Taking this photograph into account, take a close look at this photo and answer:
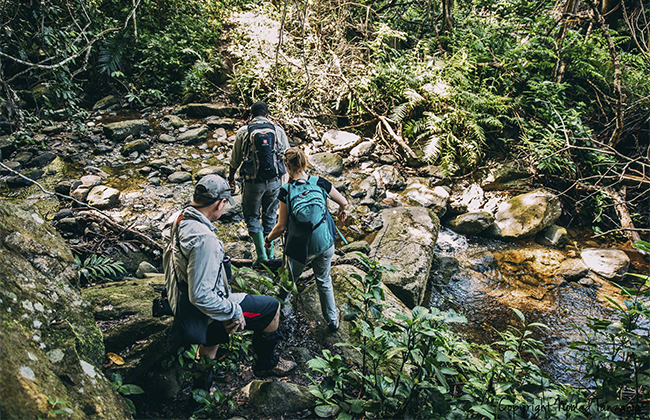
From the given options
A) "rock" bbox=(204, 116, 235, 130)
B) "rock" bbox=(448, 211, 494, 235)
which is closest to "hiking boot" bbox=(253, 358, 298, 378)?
"rock" bbox=(448, 211, 494, 235)

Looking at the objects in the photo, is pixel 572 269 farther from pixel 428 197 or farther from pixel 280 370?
pixel 280 370

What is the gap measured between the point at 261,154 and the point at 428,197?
189 inches

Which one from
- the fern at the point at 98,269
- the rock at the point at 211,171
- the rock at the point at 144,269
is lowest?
the rock at the point at 144,269

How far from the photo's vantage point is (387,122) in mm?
9305

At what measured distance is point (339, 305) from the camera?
4.05 metres

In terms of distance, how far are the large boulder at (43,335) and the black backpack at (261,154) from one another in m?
2.17

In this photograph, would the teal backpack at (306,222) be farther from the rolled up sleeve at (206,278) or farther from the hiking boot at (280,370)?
the hiking boot at (280,370)

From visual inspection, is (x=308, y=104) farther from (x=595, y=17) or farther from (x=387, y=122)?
(x=595, y=17)

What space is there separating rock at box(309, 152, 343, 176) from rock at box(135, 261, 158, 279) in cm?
469

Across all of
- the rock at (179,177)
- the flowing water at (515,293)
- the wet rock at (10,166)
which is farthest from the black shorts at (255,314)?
the wet rock at (10,166)

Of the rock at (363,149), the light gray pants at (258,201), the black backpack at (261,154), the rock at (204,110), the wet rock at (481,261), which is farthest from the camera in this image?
the rock at (204,110)

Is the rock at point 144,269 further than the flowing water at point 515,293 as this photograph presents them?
Result: No

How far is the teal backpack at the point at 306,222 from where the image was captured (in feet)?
10.5

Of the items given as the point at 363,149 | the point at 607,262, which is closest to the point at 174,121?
the point at 363,149
